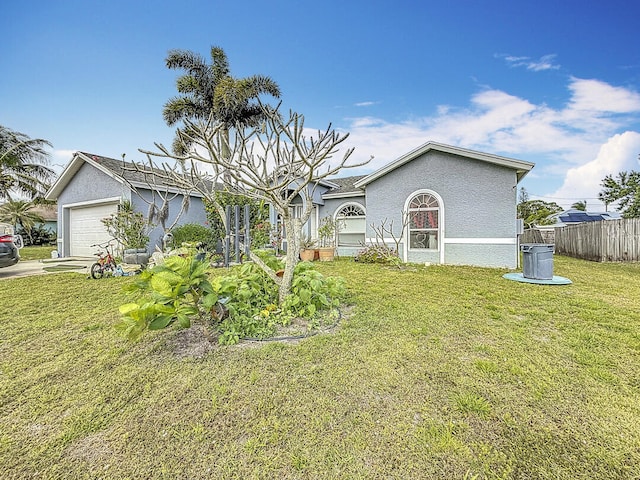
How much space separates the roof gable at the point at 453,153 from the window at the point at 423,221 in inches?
55.9

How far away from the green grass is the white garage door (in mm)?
10013

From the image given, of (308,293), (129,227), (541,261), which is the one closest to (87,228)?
(129,227)

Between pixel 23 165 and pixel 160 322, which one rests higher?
pixel 23 165

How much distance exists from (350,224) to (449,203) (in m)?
4.92

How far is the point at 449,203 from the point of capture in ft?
33.6

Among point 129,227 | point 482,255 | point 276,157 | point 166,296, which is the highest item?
point 276,157

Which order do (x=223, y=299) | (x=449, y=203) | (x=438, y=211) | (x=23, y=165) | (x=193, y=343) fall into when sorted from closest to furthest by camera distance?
1. (x=193, y=343)
2. (x=223, y=299)
3. (x=449, y=203)
4. (x=438, y=211)
5. (x=23, y=165)

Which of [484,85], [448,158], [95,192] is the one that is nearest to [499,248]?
[448,158]

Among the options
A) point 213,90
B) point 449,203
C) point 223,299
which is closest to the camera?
point 223,299

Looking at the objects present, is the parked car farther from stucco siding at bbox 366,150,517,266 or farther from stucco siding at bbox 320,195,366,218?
stucco siding at bbox 366,150,517,266

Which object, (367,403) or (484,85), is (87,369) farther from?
(484,85)

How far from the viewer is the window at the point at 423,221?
416 inches

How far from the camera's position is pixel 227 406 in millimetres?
2230

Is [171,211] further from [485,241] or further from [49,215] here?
[49,215]
